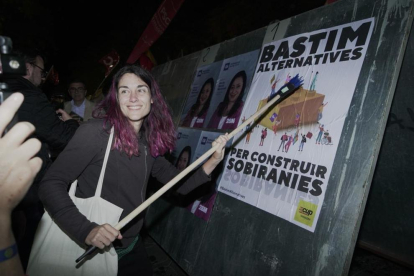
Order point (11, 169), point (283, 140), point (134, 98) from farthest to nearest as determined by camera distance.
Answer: point (283, 140) → point (134, 98) → point (11, 169)

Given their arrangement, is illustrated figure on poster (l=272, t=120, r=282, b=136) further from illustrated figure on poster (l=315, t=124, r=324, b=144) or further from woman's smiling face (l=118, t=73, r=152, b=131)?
woman's smiling face (l=118, t=73, r=152, b=131)

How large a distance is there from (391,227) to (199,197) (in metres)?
2.59

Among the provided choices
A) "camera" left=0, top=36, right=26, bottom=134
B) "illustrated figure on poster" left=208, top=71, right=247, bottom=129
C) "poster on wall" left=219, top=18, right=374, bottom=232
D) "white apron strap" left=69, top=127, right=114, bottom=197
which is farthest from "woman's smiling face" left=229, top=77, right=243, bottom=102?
"camera" left=0, top=36, right=26, bottom=134

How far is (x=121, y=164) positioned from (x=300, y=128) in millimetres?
1515

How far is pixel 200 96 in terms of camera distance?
394 centimetres

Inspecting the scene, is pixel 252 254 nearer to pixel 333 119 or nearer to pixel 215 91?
pixel 333 119

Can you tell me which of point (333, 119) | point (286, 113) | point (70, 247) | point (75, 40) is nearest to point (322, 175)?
point (333, 119)

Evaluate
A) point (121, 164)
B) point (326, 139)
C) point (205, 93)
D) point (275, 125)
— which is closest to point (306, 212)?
point (326, 139)

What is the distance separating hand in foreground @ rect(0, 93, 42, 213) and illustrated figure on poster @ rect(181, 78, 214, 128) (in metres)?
2.89

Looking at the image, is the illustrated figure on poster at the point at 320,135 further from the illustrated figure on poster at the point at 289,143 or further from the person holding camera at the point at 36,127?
the person holding camera at the point at 36,127

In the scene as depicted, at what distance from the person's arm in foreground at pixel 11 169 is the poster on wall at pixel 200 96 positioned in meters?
2.88

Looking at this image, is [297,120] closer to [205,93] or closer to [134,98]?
[134,98]

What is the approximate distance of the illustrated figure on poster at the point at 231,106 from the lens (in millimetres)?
3084

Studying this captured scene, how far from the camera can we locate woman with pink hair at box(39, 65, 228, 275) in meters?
1.55
